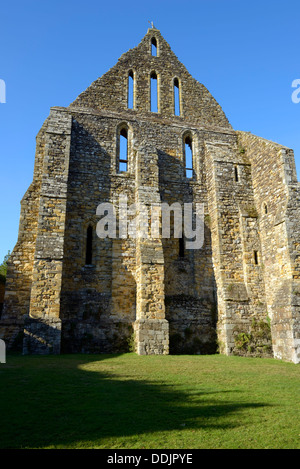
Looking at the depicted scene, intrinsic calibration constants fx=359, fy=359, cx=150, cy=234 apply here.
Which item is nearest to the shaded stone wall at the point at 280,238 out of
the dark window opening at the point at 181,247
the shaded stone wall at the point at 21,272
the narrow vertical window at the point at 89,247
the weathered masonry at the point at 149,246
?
the weathered masonry at the point at 149,246

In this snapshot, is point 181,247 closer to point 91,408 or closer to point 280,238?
point 280,238

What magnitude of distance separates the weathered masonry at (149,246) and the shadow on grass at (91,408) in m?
4.45

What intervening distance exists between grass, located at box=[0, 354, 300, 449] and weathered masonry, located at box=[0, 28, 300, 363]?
3059mm

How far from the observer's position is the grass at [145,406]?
14.9 ft

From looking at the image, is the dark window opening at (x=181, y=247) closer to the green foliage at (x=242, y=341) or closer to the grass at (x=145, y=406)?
the green foliage at (x=242, y=341)

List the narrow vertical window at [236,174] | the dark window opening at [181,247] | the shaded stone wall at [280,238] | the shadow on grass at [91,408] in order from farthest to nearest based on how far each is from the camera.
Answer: the narrow vertical window at [236,174], the dark window opening at [181,247], the shaded stone wall at [280,238], the shadow on grass at [91,408]

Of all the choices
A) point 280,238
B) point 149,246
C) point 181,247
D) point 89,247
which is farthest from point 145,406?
point 181,247

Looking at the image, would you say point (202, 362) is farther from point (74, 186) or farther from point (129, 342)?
point (74, 186)

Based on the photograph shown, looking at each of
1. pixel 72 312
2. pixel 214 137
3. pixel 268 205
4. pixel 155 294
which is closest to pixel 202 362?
pixel 155 294

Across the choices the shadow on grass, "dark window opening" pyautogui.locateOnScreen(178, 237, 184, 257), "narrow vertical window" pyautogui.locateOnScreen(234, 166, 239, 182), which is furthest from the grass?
"narrow vertical window" pyautogui.locateOnScreen(234, 166, 239, 182)

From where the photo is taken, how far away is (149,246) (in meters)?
13.5

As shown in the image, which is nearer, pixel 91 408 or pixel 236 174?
pixel 91 408

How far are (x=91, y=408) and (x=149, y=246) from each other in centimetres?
816
